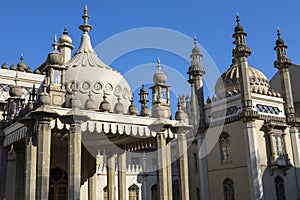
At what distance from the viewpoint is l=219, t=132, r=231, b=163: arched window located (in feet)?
98.3

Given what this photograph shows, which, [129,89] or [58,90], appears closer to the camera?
[58,90]

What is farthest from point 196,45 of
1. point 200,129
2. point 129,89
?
point 129,89

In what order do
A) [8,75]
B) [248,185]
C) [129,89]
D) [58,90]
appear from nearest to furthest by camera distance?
[58,90] < [129,89] < [8,75] < [248,185]

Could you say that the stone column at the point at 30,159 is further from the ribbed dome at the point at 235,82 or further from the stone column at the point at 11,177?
the ribbed dome at the point at 235,82

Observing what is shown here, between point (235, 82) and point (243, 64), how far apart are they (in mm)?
3079

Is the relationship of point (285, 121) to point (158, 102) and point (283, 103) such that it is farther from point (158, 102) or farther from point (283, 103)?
point (158, 102)

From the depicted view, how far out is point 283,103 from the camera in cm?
3212

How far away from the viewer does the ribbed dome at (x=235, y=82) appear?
31766 millimetres

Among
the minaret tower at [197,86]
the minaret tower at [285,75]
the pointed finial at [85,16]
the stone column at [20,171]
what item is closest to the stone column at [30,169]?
the stone column at [20,171]

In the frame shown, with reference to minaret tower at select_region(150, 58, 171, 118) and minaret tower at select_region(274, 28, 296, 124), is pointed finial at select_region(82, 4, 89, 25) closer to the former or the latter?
minaret tower at select_region(150, 58, 171, 118)

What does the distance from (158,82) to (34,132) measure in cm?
621

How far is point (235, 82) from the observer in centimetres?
3281

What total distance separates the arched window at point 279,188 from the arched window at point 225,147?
4.02 m

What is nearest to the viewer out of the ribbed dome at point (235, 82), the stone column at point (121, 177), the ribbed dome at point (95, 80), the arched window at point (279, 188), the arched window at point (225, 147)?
the ribbed dome at point (95, 80)
